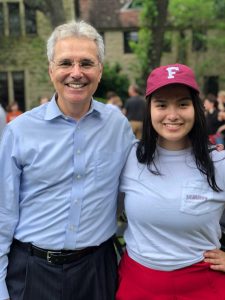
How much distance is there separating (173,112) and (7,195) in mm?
909

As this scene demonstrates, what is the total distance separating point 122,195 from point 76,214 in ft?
1.00

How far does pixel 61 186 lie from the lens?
2.29 metres

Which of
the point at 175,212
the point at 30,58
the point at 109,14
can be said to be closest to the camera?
the point at 175,212

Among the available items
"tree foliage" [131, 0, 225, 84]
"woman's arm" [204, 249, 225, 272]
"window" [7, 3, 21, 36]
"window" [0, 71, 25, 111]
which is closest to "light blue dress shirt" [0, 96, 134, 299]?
"woman's arm" [204, 249, 225, 272]

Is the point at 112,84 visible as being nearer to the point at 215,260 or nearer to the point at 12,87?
the point at 12,87

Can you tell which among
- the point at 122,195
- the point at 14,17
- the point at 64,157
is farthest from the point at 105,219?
the point at 14,17

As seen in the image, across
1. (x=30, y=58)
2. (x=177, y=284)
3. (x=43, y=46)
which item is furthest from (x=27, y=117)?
(x=30, y=58)

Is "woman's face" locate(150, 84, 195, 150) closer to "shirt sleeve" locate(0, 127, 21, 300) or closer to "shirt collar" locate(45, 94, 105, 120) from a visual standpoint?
"shirt collar" locate(45, 94, 105, 120)

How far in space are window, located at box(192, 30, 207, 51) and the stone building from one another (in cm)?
6

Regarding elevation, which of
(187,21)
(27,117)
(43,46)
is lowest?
(43,46)

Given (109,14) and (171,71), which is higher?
(109,14)

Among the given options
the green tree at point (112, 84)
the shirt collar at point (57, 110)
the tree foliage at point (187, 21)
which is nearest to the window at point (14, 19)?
the green tree at point (112, 84)

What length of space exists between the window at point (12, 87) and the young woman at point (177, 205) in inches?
950

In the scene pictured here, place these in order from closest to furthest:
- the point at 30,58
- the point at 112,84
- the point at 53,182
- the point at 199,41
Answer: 1. the point at 53,182
2. the point at 112,84
3. the point at 30,58
4. the point at 199,41
